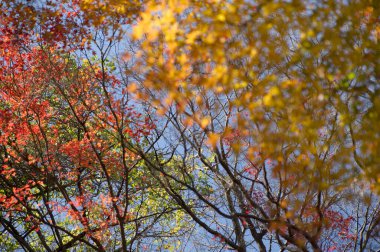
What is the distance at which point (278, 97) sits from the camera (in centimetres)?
342

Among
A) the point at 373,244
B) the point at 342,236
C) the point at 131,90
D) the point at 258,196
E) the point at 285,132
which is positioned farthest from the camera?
the point at 342,236

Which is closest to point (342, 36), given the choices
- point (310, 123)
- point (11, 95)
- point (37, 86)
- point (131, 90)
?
point (310, 123)

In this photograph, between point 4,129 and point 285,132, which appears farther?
point 4,129

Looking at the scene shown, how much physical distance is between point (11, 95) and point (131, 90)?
3.67 meters

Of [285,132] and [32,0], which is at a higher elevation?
[32,0]

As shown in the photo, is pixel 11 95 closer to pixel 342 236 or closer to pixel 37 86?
pixel 37 86

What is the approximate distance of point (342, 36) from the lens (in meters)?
3.92

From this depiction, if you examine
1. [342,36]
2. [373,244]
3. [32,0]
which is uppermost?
[32,0]

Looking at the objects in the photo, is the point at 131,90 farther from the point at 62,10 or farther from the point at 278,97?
the point at 278,97

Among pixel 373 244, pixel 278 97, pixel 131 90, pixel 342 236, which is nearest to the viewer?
pixel 278 97

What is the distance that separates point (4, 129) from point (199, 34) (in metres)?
8.04

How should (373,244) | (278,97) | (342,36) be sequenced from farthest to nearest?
1. (373,244)
2. (342,36)
3. (278,97)

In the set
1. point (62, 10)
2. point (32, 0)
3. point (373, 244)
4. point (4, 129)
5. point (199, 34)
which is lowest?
point (199, 34)

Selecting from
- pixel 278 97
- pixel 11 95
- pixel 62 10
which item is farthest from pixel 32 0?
pixel 278 97
